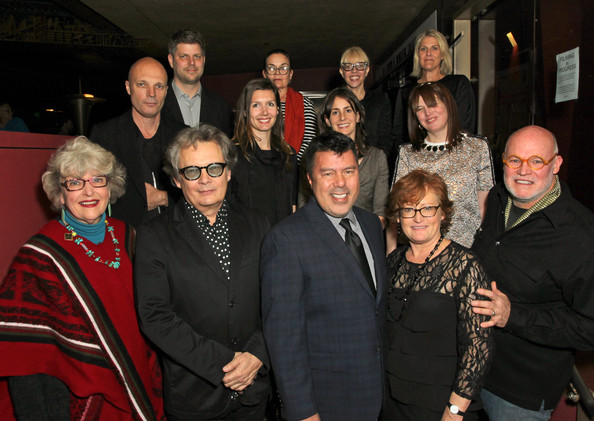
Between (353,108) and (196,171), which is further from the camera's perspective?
(353,108)

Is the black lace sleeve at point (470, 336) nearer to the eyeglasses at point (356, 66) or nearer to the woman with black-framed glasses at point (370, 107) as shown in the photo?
the woman with black-framed glasses at point (370, 107)

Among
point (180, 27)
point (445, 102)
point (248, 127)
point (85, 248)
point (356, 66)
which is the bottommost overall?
point (85, 248)

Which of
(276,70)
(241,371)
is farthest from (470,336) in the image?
(276,70)

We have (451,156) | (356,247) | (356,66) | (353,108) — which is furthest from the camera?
(356,66)

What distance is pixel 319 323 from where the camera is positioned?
181 cm

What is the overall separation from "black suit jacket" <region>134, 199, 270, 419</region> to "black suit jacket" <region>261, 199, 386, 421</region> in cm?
18

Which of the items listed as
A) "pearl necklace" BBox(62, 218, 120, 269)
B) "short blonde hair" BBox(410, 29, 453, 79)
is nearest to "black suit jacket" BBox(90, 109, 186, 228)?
"pearl necklace" BBox(62, 218, 120, 269)

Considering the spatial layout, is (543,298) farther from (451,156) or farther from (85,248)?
(85,248)

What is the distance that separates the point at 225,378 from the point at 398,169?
168 cm

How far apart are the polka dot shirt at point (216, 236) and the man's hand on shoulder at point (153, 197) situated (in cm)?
93

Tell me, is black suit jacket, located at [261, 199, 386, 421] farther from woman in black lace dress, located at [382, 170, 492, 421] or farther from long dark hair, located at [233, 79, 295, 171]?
long dark hair, located at [233, 79, 295, 171]

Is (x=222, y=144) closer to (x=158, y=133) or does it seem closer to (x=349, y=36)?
(x=158, y=133)

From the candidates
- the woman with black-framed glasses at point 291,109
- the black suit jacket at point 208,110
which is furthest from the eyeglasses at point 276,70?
the black suit jacket at point 208,110

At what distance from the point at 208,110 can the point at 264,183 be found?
94 centimetres
